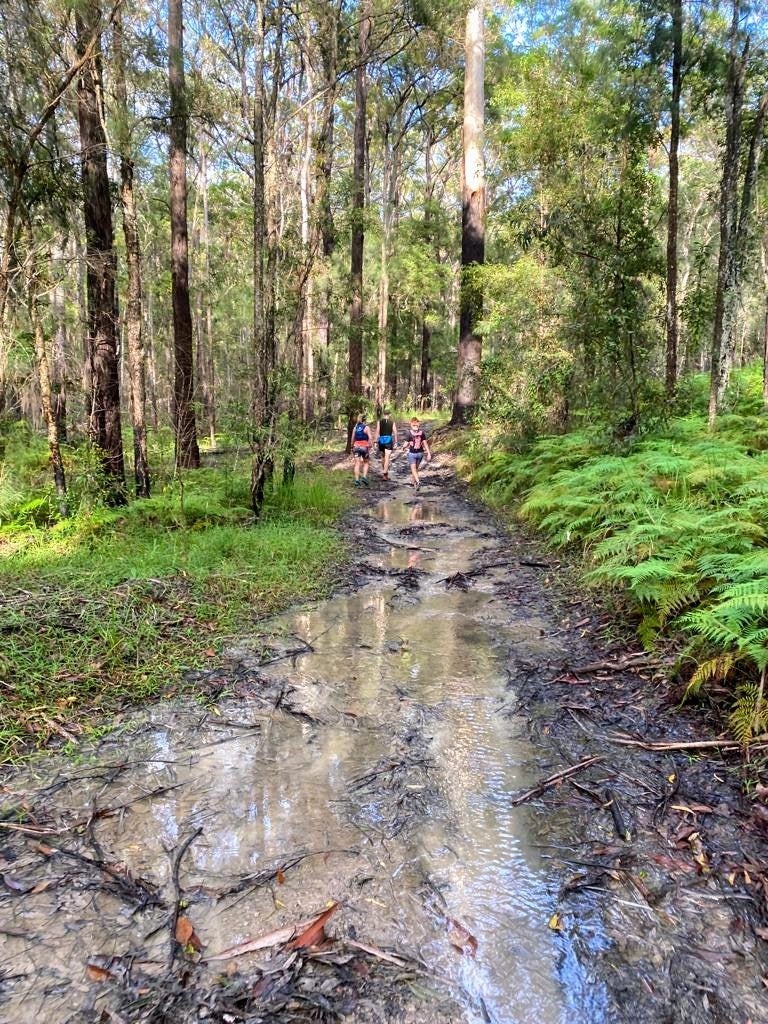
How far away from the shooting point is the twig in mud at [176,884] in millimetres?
2426

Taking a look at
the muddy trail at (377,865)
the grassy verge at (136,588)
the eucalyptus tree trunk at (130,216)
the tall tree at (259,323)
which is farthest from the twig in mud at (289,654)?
the eucalyptus tree trunk at (130,216)

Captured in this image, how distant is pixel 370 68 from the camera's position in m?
20.0

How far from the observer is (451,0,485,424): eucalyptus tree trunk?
16547mm

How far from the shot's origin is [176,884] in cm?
277

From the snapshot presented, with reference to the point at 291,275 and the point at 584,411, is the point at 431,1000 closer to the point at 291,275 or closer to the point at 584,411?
the point at 291,275

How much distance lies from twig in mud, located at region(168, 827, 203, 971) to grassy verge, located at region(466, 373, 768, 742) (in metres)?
3.17

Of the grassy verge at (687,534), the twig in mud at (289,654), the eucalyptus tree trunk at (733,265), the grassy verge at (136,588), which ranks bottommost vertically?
the twig in mud at (289,654)

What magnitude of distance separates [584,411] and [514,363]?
2167mm

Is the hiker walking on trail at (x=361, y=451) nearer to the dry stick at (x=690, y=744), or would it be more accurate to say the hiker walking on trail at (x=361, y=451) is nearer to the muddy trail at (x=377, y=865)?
the muddy trail at (x=377, y=865)

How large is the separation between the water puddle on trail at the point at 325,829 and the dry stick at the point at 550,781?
0.27 feet

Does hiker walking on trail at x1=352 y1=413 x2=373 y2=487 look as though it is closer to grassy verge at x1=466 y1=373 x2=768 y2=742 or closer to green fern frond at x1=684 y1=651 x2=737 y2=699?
grassy verge at x1=466 y1=373 x2=768 y2=742

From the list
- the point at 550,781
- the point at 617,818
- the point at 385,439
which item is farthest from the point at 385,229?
the point at 617,818

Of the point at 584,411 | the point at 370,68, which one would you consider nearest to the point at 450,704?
the point at 584,411

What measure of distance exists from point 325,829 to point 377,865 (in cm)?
38
